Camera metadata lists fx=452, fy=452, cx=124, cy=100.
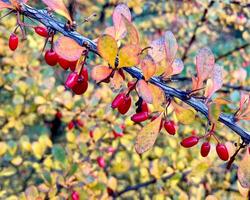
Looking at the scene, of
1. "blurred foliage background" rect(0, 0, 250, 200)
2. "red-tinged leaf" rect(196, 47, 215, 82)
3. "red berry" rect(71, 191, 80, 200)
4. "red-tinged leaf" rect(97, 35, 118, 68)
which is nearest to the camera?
"red-tinged leaf" rect(97, 35, 118, 68)

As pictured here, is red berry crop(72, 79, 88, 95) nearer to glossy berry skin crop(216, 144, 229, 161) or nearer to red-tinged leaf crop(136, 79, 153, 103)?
red-tinged leaf crop(136, 79, 153, 103)

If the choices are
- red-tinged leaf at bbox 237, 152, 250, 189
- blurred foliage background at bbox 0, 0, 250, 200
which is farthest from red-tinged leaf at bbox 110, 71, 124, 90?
blurred foliage background at bbox 0, 0, 250, 200

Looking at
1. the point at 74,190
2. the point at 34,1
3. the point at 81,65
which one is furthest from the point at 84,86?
the point at 34,1

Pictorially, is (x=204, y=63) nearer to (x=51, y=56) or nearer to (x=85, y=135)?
(x=51, y=56)

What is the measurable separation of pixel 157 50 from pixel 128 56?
120 mm

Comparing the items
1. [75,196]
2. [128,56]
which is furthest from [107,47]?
[75,196]

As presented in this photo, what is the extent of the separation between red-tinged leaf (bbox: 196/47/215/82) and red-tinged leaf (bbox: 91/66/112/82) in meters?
0.17

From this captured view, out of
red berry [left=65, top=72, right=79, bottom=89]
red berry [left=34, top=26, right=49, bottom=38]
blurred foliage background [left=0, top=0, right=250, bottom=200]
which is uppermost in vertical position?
red berry [left=34, top=26, right=49, bottom=38]

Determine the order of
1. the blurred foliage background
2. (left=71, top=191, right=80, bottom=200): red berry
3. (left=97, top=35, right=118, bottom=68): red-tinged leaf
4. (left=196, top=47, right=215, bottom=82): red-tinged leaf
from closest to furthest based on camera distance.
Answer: (left=97, top=35, right=118, bottom=68): red-tinged leaf, (left=196, top=47, right=215, bottom=82): red-tinged leaf, (left=71, top=191, right=80, bottom=200): red berry, the blurred foliage background

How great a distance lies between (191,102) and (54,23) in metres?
0.27

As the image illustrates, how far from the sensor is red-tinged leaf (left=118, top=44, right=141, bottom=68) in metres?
0.75

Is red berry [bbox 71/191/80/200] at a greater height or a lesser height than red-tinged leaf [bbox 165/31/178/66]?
lesser

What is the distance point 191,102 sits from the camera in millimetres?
786

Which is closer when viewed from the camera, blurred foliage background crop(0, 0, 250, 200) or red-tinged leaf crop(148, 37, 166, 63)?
red-tinged leaf crop(148, 37, 166, 63)
